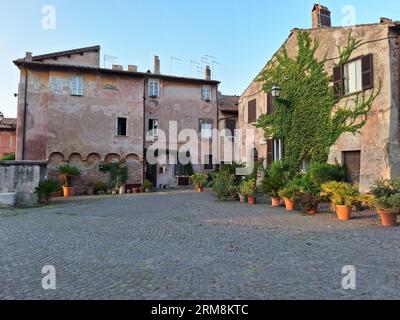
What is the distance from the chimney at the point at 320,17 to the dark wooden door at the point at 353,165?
7.94 meters

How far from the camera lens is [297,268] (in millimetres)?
5051

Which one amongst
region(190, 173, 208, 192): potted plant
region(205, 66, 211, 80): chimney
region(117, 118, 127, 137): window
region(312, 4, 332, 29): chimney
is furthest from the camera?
region(205, 66, 211, 80): chimney

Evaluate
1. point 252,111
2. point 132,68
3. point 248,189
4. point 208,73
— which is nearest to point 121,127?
point 132,68

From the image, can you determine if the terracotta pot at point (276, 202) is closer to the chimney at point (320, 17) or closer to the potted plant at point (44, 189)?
the chimney at point (320, 17)

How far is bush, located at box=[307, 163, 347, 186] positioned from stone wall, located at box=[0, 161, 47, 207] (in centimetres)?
1225

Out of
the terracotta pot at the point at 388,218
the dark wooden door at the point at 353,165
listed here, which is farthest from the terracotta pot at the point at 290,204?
the terracotta pot at the point at 388,218

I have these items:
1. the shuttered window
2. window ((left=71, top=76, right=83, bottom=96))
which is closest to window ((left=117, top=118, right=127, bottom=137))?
window ((left=71, top=76, right=83, bottom=96))

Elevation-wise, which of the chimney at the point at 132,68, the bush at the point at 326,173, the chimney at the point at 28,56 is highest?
the chimney at the point at 132,68

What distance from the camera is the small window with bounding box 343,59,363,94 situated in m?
12.9

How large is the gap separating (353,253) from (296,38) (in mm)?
13231

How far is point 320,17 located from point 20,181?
17388mm

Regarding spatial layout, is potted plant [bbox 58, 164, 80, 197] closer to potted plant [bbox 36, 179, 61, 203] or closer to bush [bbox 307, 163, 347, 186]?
potted plant [bbox 36, 179, 61, 203]

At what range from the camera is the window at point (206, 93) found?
2714cm
